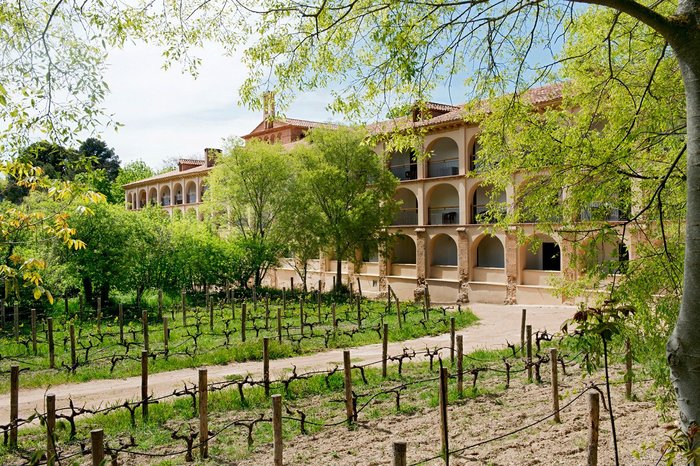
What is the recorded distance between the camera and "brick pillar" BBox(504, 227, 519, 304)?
29.8 m

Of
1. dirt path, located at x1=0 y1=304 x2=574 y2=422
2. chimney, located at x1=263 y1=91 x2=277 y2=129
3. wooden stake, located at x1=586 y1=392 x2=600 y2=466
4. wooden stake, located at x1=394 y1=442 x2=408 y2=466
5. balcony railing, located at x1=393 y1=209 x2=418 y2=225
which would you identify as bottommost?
dirt path, located at x1=0 y1=304 x2=574 y2=422

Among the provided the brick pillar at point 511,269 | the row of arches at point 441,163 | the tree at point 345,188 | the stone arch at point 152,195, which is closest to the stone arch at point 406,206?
the row of arches at point 441,163

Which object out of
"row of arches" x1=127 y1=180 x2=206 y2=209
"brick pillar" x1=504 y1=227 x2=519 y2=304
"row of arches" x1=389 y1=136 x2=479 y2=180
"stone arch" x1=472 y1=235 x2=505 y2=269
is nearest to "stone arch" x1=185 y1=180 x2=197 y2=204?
"row of arches" x1=127 y1=180 x2=206 y2=209

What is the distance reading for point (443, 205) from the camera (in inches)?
1389

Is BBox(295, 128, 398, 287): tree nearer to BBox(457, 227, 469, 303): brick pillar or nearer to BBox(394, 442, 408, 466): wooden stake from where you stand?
BBox(457, 227, 469, 303): brick pillar

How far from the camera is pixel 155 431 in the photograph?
977cm

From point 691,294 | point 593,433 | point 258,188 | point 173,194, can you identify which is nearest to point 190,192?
point 173,194

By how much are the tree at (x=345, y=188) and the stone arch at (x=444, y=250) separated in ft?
13.5

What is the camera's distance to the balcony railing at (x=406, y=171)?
36.2 m

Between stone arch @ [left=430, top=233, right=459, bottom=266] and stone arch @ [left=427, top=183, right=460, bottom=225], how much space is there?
4.22 feet

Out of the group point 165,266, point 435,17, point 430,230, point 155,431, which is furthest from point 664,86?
point 165,266

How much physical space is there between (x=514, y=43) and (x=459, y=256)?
26.1m

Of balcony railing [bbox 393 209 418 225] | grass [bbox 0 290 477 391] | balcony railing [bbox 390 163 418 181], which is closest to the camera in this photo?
grass [bbox 0 290 477 391]

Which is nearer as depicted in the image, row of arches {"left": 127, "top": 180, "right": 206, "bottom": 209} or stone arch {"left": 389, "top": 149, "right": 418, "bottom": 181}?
stone arch {"left": 389, "top": 149, "right": 418, "bottom": 181}
